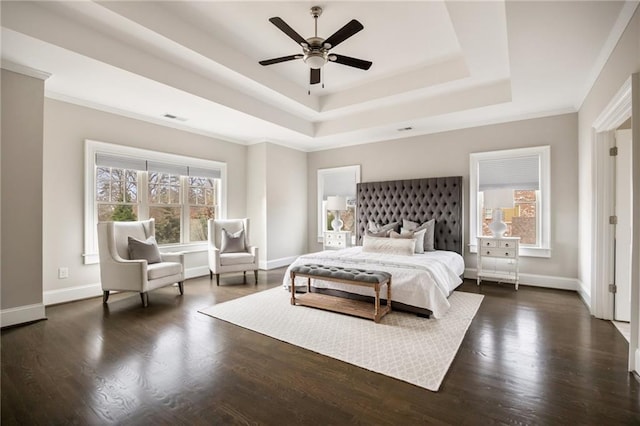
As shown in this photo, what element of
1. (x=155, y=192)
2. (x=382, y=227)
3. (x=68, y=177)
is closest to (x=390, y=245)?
(x=382, y=227)

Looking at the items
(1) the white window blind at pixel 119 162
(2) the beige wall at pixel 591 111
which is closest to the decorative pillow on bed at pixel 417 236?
(2) the beige wall at pixel 591 111

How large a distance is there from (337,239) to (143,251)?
3.57 metres

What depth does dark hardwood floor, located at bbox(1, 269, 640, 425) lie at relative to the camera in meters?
1.73

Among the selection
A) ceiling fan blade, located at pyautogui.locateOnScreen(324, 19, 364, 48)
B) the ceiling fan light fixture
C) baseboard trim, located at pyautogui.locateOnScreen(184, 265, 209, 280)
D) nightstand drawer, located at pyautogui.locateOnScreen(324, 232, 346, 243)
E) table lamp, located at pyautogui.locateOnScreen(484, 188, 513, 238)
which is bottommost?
→ baseboard trim, located at pyautogui.locateOnScreen(184, 265, 209, 280)

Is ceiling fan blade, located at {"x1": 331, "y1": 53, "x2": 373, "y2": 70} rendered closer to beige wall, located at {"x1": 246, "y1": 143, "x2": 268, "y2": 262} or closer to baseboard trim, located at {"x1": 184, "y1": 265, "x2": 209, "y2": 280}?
beige wall, located at {"x1": 246, "y1": 143, "x2": 268, "y2": 262}

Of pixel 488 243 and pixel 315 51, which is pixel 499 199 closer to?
pixel 488 243

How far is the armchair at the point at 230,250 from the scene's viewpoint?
4.80 meters

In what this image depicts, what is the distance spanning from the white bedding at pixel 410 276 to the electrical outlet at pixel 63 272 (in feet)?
9.52

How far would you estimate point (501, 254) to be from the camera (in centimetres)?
449

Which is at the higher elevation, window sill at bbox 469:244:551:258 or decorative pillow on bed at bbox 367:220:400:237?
decorative pillow on bed at bbox 367:220:400:237

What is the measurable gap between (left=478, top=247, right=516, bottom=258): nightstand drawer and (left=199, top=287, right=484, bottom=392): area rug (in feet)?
3.18

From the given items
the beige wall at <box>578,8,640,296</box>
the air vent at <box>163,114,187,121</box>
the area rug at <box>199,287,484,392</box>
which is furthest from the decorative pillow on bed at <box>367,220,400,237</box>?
the air vent at <box>163,114,187,121</box>

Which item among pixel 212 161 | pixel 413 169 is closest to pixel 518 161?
pixel 413 169

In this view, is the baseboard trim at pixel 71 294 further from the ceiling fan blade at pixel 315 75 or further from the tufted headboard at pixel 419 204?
the tufted headboard at pixel 419 204
